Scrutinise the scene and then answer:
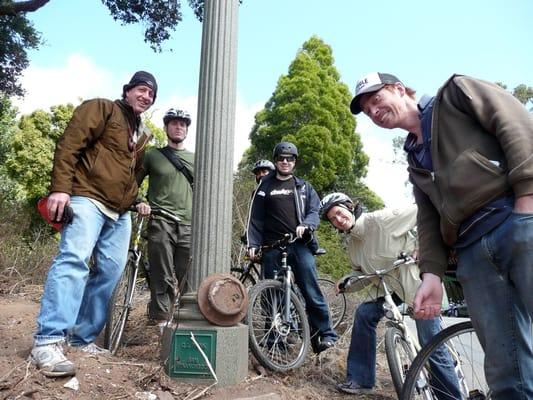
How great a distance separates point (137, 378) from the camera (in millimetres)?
3305

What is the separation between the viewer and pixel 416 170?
240cm

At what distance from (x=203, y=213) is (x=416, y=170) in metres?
1.91

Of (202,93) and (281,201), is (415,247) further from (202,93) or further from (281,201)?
(202,93)

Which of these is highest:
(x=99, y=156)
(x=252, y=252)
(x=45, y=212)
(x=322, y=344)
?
(x=99, y=156)

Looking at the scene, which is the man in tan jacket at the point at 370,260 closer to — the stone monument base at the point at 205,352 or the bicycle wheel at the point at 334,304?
the stone monument base at the point at 205,352

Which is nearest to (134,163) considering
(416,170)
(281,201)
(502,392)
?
(281,201)

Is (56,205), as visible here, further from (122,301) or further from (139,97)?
(122,301)

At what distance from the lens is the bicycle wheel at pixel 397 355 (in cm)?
382

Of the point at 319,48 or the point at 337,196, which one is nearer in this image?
the point at 337,196

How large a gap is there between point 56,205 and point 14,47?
325 inches

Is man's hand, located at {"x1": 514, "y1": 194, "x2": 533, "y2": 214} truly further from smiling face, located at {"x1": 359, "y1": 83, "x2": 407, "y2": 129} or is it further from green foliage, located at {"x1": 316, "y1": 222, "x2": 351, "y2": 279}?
green foliage, located at {"x1": 316, "y1": 222, "x2": 351, "y2": 279}

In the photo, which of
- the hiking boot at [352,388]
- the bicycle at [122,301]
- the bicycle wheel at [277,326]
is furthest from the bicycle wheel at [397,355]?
the bicycle at [122,301]

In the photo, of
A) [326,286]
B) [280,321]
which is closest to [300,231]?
[280,321]

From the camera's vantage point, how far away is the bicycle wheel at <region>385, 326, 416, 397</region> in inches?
150
